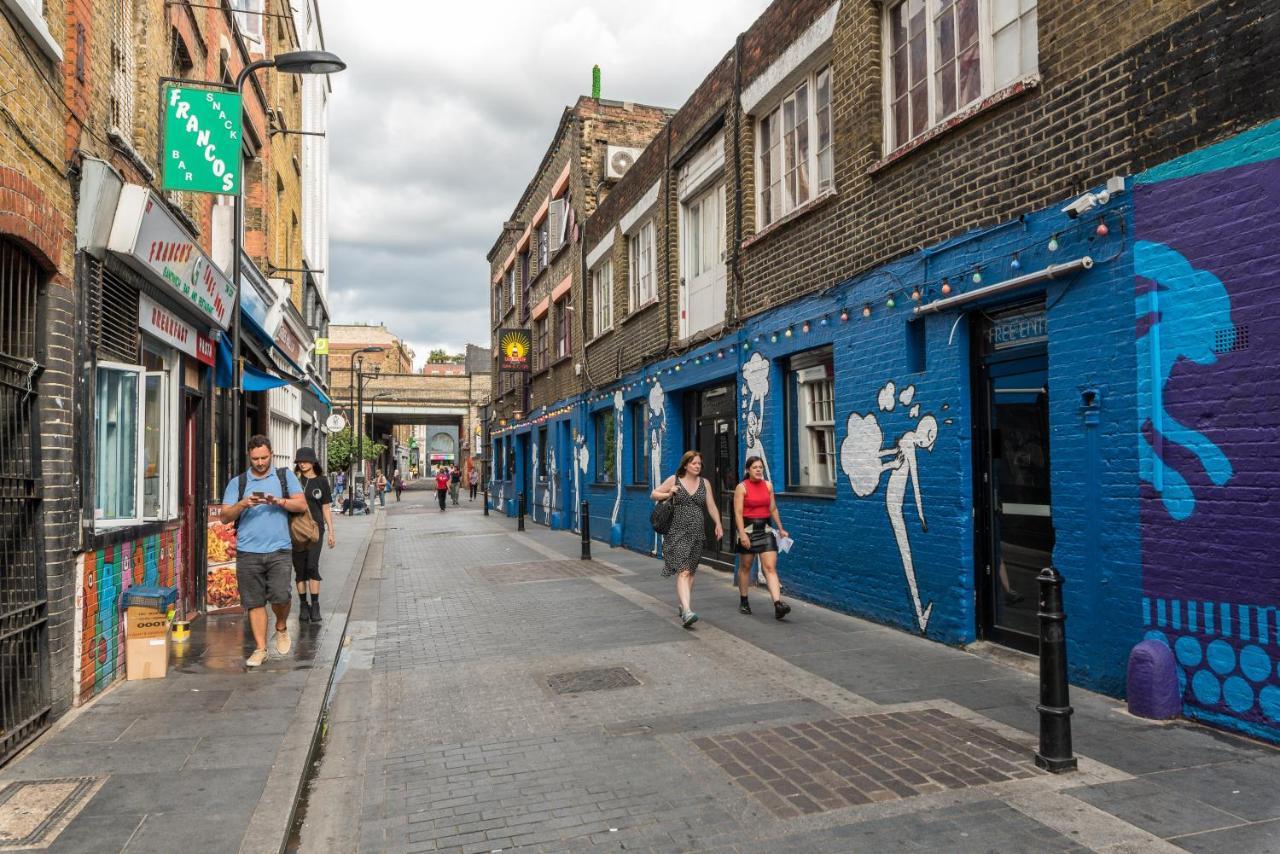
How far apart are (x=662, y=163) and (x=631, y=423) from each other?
499 centimetres

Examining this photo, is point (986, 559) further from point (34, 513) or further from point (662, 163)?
point (662, 163)

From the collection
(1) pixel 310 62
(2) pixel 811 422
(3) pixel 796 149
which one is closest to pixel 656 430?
(2) pixel 811 422

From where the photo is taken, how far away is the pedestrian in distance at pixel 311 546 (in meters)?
9.03

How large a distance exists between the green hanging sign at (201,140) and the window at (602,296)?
33.9ft

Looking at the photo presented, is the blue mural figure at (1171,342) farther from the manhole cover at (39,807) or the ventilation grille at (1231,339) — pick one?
the manhole cover at (39,807)

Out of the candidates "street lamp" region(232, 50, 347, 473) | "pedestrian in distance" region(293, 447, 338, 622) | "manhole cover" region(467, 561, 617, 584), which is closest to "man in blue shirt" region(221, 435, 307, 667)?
"pedestrian in distance" region(293, 447, 338, 622)

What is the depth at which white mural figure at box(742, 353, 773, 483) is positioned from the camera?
11.2 meters

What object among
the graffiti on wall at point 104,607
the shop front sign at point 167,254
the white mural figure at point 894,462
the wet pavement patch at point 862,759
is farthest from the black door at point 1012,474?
the graffiti on wall at point 104,607

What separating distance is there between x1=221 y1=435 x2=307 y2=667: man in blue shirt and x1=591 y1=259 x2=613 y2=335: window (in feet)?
37.5

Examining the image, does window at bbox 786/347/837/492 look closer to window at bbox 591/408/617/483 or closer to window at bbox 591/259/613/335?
window at bbox 591/408/617/483

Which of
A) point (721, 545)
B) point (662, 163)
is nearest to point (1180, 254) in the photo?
point (721, 545)

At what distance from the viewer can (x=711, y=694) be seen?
6156 mm

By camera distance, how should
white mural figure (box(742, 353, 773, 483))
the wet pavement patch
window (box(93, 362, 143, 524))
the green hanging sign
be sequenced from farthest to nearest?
white mural figure (box(742, 353, 773, 483)), the green hanging sign, window (box(93, 362, 143, 524)), the wet pavement patch

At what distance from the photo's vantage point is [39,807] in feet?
13.6
